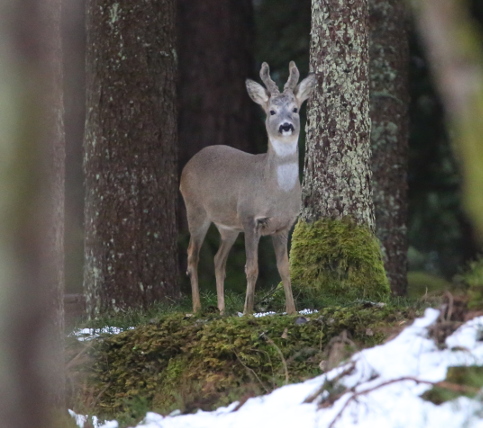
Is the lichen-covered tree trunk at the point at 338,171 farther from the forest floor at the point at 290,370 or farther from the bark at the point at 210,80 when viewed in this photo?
the bark at the point at 210,80

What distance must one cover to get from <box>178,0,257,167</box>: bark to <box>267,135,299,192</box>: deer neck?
217 inches

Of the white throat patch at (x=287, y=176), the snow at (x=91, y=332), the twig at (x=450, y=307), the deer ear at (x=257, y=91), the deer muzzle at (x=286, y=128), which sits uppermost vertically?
the deer ear at (x=257, y=91)

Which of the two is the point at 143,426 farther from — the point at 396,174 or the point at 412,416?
the point at 396,174

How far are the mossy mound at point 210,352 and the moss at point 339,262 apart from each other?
1.52 meters

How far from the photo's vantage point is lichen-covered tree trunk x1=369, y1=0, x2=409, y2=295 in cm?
1241

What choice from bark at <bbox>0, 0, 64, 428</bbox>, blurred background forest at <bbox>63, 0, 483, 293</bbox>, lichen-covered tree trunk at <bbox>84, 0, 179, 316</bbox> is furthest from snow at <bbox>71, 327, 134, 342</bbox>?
blurred background forest at <bbox>63, 0, 483, 293</bbox>

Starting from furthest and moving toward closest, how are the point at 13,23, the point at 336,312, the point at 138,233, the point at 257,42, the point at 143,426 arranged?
the point at 257,42, the point at 138,233, the point at 336,312, the point at 143,426, the point at 13,23

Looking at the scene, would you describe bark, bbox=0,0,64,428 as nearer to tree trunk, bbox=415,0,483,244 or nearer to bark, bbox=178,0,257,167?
tree trunk, bbox=415,0,483,244

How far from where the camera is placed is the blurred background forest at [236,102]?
13875 millimetres

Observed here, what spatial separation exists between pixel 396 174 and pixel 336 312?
18.7 ft

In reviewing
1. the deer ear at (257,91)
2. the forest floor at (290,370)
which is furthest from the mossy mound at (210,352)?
the deer ear at (257,91)

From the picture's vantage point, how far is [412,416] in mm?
4109

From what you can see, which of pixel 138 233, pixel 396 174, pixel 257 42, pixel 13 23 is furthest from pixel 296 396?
pixel 257 42

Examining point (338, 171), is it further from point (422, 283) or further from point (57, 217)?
point (422, 283)
